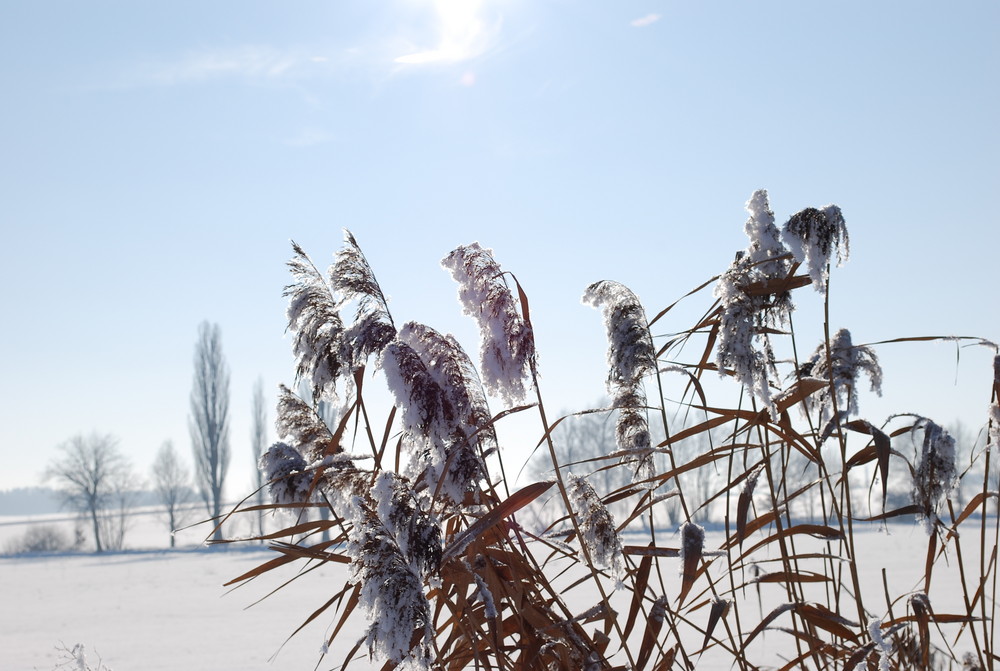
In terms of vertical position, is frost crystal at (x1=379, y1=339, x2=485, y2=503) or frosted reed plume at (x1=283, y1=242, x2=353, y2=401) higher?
frosted reed plume at (x1=283, y1=242, x2=353, y2=401)

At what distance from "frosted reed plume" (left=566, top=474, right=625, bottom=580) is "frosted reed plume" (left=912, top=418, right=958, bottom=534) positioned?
0.73 meters

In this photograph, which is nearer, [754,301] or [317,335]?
[754,301]

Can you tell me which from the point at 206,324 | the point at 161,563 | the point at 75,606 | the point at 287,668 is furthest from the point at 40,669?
the point at 206,324

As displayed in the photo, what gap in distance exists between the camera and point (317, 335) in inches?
78.7

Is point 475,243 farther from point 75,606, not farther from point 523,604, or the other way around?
point 75,606

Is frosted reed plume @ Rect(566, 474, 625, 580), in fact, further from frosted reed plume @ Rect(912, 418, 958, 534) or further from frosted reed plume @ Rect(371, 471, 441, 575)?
frosted reed plume @ Rect(912, 418, 958, 534)

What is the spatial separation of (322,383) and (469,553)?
624 mm

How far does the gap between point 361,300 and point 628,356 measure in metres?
0.68

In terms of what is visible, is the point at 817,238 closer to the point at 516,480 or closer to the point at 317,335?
the point at 516,480

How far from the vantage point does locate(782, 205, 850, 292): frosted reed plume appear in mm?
1565

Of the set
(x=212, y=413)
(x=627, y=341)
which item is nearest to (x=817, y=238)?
(x=627, y=341)

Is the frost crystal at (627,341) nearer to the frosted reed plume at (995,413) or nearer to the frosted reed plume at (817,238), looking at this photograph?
the frosted reed plume at (817,238)

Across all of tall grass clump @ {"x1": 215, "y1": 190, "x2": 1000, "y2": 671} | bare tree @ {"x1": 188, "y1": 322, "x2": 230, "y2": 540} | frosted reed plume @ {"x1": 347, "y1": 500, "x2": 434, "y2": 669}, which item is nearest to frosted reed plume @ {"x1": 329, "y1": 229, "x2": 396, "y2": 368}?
tall grass clump @ {"x1": 215, "y1": 190, "x2": 1000, "y2": 671}

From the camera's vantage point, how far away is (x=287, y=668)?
8164 mm
